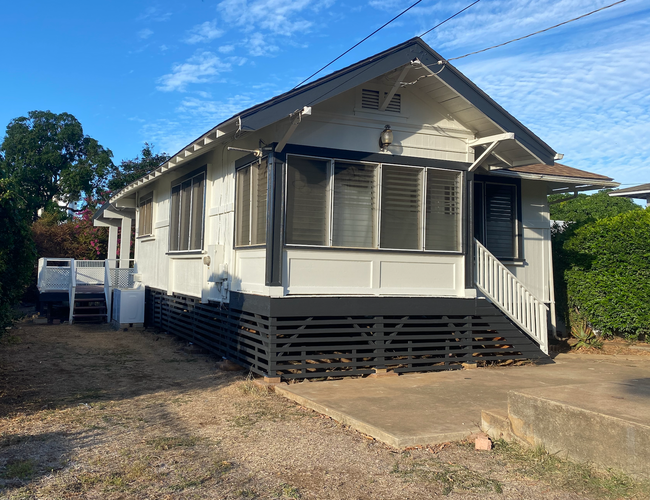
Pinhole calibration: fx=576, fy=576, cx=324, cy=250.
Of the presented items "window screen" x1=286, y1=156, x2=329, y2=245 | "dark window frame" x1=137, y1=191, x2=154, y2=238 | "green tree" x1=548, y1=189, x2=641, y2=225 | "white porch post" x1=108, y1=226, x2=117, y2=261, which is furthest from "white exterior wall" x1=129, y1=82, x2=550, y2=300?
"green tree" x1=548, y1=189, x2=641, y2=225

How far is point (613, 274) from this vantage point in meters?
10.6

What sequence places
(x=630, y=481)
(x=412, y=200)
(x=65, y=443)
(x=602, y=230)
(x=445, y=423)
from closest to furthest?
(x=630, y=481) → (x=65, y=443) → (x=445, y=423) → (x=412, y=200) → (x=602, y=230)

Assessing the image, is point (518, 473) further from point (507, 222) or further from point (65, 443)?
point (507, 222)

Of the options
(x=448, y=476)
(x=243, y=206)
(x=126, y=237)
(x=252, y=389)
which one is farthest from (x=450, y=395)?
(x=126, y=237)

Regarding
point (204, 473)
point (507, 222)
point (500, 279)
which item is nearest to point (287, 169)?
point (500, 279)

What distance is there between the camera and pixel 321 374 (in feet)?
25.2

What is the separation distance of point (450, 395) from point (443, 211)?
3.07m

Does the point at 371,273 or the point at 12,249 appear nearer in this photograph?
the point at 12,249

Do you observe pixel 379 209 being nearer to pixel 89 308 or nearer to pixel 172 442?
pixel 172 442

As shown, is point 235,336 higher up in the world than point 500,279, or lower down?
lower down

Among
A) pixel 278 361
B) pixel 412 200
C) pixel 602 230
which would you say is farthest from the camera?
pixel 602 230

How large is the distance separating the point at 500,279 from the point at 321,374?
3.43 meters

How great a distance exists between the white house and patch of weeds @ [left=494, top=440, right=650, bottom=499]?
352 centimetres

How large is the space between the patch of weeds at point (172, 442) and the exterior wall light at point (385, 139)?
16.1ft
